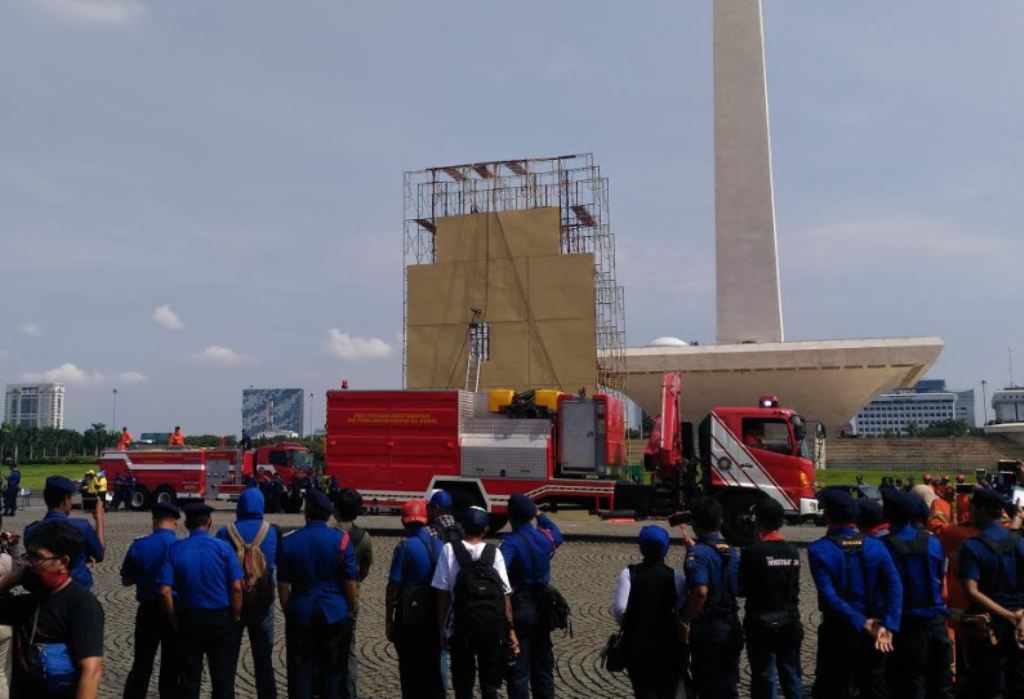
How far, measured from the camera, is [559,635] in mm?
8984

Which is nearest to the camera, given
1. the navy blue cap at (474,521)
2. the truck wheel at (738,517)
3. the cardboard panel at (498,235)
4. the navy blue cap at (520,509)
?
the navy blue cap at (474,521)

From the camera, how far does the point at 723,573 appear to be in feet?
16.7

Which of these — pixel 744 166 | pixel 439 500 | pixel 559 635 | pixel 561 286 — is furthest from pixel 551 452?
pixel 744 166

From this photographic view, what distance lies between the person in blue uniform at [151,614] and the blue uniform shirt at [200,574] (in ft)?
0.52

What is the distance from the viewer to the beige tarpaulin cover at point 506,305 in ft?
137

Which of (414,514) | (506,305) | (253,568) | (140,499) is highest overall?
(506,305)

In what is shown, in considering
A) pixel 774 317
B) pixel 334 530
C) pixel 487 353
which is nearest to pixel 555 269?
pixel 487 353

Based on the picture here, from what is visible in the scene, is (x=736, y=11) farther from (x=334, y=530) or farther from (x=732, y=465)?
(x=334, y=530)

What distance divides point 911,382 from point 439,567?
49.6 m

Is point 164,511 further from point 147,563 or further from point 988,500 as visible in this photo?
point 988,500

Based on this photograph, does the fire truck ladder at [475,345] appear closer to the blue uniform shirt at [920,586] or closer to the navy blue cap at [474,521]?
the navy blue cap at [474,521]

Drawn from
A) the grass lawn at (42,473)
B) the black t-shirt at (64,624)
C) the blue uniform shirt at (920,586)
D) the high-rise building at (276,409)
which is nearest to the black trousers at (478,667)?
the black t-shirt at (64,624)

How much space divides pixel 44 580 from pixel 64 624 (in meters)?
0.19

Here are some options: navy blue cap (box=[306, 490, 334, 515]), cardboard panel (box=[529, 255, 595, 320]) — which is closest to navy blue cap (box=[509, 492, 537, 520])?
navy blue cap (box=[306, 490, 334, 515])
